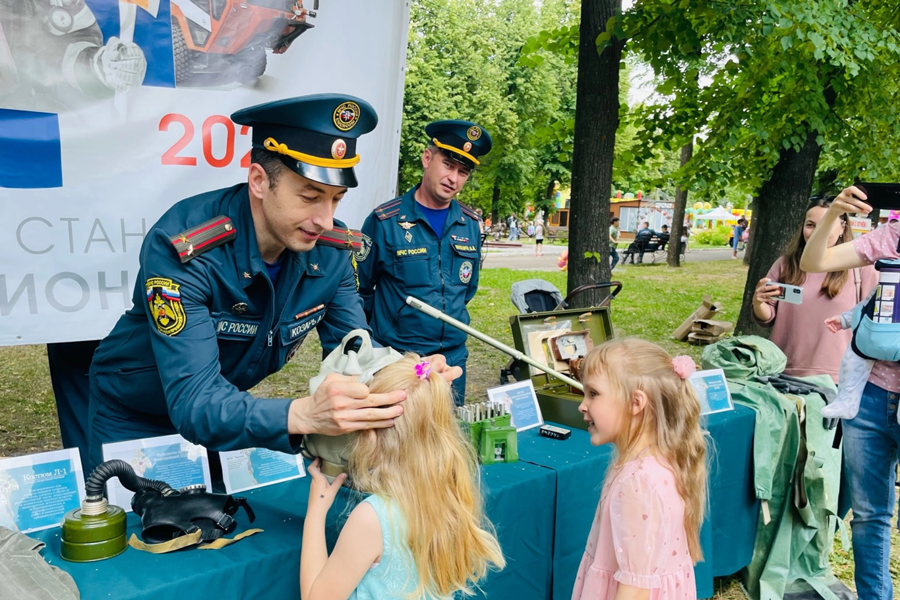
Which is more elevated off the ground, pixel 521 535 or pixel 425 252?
pixel 425 252

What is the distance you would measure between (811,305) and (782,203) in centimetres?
390

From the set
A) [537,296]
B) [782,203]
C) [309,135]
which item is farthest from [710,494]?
[782,203]

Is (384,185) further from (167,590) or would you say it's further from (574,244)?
(167,590)

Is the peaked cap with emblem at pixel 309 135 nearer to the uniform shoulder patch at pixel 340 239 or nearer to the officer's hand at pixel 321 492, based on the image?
the uniform shoulder patch at pixel 340 239

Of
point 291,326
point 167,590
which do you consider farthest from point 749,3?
point 167,590

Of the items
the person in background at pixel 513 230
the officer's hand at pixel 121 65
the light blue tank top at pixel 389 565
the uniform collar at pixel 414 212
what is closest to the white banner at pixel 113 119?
the officer's hand at pixel 121 65

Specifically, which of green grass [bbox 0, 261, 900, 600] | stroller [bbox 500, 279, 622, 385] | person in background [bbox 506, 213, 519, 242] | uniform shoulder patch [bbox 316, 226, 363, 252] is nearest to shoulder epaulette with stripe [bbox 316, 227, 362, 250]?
uniform shoulder patch [bbox 316, 226, 363, 252]

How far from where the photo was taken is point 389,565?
1571 millimetres

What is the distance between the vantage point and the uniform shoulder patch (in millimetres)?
2160

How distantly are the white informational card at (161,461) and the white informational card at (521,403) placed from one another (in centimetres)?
110

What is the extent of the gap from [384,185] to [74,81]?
152cm

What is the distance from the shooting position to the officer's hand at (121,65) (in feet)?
9.14

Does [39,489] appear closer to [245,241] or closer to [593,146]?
[245,241]

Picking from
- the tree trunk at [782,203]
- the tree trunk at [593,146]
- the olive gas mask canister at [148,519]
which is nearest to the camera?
the olive gas mask canister at [148,519]
